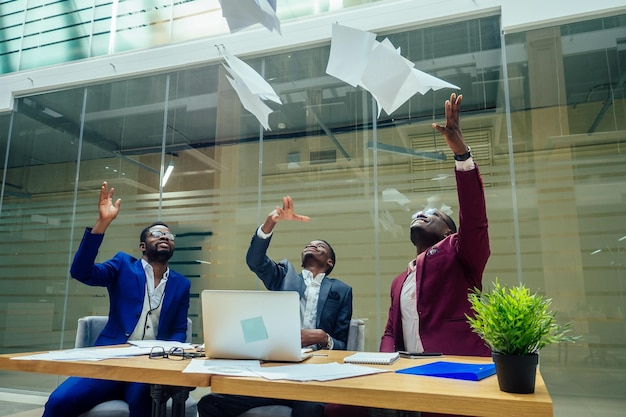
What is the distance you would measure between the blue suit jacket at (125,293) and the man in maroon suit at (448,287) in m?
1.28

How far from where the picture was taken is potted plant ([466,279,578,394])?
1.15m

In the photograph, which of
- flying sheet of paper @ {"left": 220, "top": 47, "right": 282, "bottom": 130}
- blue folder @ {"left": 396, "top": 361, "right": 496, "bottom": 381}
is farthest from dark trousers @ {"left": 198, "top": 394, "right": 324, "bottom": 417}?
flying sheet of paper @ {"left": 220, "top": 47, "right": 282, "bottom": 130}

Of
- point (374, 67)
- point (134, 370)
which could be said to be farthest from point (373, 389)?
point (374, 67)

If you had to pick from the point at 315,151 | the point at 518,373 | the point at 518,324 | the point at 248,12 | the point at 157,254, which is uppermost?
the point at 315,151

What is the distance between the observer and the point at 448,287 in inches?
92.0

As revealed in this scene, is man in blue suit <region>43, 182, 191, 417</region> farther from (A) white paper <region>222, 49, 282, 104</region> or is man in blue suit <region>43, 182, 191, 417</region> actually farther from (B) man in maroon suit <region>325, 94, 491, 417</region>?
(B) man in maroon suit <region>325, 94, 491, 417</region>

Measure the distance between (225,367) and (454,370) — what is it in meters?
0.71

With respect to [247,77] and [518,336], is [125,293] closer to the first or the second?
[247,77]

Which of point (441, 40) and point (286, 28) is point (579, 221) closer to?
point (441, 40)

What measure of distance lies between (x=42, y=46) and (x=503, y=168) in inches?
232

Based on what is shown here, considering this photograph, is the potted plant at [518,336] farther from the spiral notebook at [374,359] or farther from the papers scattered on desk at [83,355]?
the papers scattered on desk at [83,355]

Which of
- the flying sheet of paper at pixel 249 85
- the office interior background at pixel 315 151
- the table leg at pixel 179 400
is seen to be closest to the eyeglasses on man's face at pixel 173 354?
the table leg at pixel 179 400

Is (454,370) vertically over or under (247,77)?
under

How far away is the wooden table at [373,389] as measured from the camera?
3.51ft
